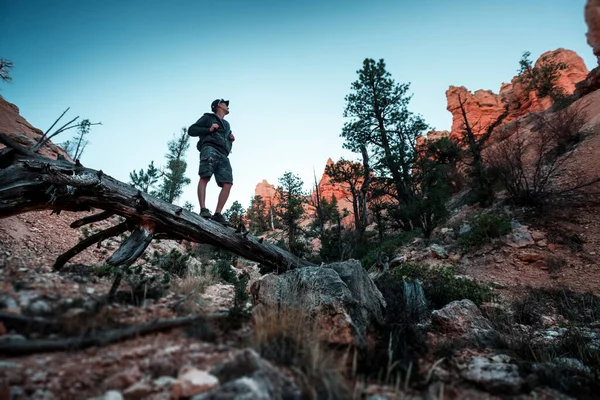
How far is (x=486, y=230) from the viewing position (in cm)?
809

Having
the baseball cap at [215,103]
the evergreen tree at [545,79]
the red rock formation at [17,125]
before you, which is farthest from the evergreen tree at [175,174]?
the evergreen tree at [545,79]

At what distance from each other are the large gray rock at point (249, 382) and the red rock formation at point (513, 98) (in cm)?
2586

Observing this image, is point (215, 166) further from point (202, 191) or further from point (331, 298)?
point (331, 298)

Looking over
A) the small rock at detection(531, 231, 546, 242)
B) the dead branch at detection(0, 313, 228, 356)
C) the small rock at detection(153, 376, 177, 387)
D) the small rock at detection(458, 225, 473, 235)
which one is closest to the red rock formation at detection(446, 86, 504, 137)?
the small rock at detection(458, 225, 473, 235)

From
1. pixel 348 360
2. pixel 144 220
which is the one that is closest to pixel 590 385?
pixel 348 360

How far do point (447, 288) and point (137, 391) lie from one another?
20.7 feet

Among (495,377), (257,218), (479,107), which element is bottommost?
(495,377)

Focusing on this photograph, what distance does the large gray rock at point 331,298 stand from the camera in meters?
2.38

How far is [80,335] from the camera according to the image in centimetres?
146

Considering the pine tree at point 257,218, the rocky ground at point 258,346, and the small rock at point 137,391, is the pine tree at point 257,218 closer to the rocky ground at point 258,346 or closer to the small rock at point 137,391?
the rocky ground at point 258,346

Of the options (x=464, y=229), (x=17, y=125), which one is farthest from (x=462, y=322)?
(x=17, y=125)

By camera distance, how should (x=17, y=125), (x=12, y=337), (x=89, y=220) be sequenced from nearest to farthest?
1. (x=12, y=337)
2. (x=89, y=220)
3. (x=17, y=125)

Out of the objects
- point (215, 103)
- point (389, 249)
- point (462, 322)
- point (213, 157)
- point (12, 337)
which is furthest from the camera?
point (389, 249)

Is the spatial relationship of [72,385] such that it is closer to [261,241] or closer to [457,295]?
[261,241]
